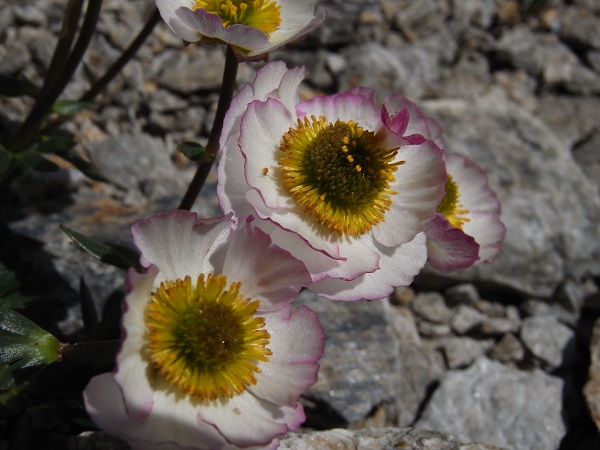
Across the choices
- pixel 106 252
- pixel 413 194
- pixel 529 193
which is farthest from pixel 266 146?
pixel 529 193

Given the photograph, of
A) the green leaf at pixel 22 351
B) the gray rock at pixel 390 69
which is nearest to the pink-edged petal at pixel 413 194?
the green leaf at pixel 22 351

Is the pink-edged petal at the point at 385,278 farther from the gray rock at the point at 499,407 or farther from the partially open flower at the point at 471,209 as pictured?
the gray rock at the point at 499,407

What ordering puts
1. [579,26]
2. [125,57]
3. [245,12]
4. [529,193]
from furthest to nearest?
[579,26], [529,193], [125,57], [245,12]

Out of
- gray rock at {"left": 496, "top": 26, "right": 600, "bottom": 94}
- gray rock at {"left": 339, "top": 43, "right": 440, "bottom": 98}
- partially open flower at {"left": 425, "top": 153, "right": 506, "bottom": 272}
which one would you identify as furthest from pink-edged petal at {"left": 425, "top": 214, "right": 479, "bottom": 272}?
gray rock at {"left": 496, "top": 26, "right": 600, "bottom": 94}

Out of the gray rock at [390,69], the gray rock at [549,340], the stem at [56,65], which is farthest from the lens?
the gray rock at [390,69]

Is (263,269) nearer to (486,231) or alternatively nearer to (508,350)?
(486,231)

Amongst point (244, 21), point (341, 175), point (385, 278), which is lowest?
point (385, 278)
